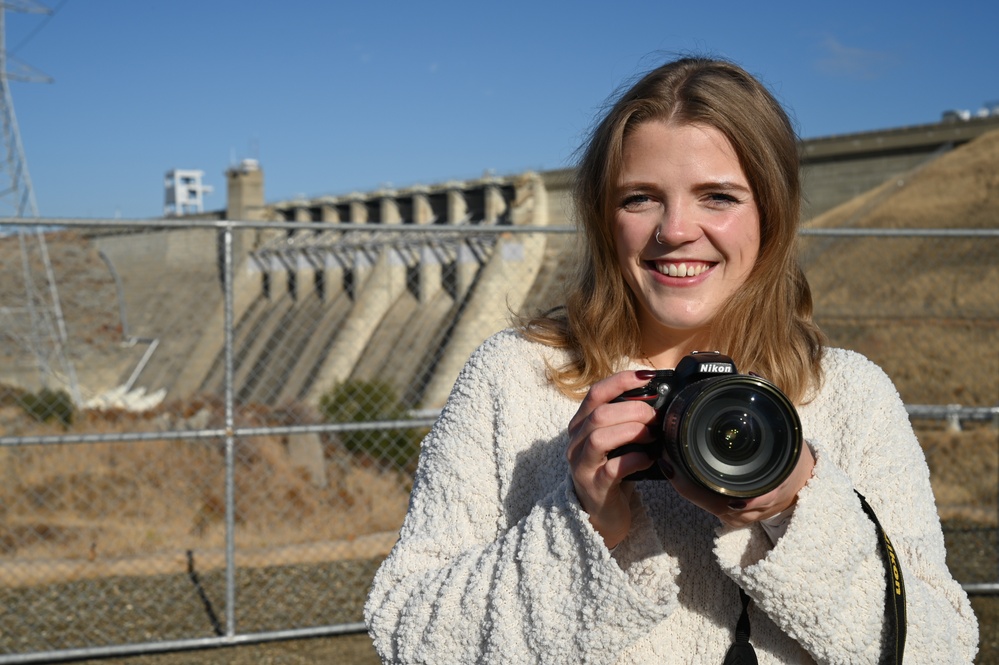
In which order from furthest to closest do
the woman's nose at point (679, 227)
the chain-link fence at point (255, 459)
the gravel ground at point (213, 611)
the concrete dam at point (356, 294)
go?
1. the concrete dam at point (356, 294)
2. the chain-link fence at point (255, 459)
3. the gravel ground at point (213, 611)
4. the woman's nose at point (679, 227)

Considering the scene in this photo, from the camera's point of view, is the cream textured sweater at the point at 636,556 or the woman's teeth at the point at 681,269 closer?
the cream textured sweater at the point at 636,556

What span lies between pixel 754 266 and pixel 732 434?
0.35 m

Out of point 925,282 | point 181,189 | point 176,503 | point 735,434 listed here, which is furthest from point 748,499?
point 181,189

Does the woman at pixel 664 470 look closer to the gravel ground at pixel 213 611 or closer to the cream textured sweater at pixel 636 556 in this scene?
the cream textured sweater at pixel 636 556

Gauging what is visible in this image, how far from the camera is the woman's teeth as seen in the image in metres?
1.19

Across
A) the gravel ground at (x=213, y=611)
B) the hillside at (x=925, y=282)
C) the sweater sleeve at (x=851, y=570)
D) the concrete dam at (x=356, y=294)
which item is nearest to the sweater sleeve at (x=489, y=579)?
the sweater sleeve at (x=851, y=570)

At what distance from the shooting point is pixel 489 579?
3.55 ft

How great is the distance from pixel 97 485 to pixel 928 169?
21889 millimetres

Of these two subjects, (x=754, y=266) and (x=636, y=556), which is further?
(x=754, y=266)

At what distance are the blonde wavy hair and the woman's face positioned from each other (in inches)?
0.7

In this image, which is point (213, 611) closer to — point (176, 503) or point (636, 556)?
point (176, 503)

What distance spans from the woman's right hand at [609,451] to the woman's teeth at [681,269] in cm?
20

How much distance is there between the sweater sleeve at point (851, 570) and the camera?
999mm

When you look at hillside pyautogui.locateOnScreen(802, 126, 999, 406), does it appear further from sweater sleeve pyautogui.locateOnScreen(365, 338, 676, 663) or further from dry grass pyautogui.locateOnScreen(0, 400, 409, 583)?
sweater sleeve pyautogui.locateOnScreen(365, 338, 676, 663)
